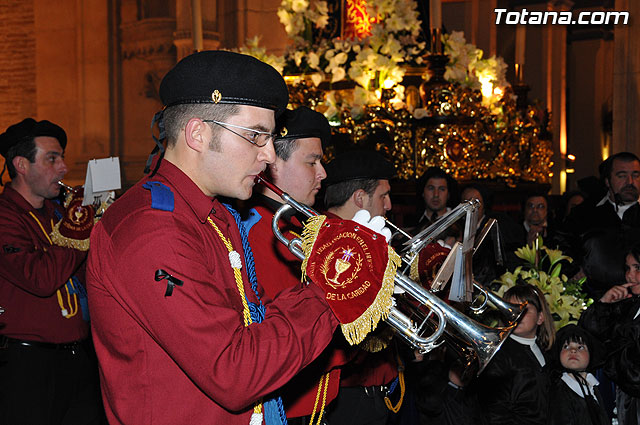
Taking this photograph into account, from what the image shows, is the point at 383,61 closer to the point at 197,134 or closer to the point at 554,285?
the point at 554,285

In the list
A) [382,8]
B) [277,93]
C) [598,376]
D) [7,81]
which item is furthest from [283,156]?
[7,81]

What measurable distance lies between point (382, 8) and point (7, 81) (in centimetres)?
784

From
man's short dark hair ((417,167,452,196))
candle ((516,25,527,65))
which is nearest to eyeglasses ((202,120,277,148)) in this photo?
man's short dark hair ((417,167,452,196))

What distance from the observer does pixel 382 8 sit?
732cm

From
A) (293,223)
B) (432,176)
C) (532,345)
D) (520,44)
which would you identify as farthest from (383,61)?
(293,223)


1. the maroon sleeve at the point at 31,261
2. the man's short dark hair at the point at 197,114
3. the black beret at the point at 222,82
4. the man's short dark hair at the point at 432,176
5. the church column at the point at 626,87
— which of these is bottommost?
the maroon sleeve at the point at 31,261

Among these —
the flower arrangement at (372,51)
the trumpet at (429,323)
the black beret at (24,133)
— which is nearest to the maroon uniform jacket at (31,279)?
the black beret at (24,133)

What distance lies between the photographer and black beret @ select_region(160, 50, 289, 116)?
193 cm

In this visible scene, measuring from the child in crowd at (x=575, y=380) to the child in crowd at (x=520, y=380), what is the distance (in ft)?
0.19

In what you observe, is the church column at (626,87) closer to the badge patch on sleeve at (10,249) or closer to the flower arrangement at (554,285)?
the flower arrangement at (554,285)

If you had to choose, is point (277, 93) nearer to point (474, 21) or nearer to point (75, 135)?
point (75, 135)

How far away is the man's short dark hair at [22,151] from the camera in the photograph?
173 inches

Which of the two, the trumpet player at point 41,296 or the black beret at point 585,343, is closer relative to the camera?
the trumpet player at point 41,296

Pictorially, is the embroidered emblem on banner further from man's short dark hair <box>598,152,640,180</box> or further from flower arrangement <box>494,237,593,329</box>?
man's short dark hair <box>598,152,640,180</box>
